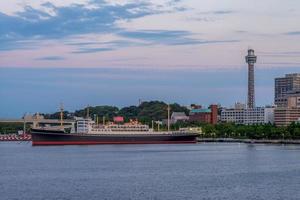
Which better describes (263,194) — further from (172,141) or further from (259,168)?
(172,141)

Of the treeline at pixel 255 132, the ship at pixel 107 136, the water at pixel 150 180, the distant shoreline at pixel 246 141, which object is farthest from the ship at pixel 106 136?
the water at pixel 150 180

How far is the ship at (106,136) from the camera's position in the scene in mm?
131625

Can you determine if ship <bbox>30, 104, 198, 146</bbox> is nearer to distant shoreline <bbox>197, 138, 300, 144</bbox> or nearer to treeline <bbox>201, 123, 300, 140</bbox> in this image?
distant shoreline <bbox>197, 138, 300, 144</bbox>

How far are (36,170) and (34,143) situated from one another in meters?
74.3

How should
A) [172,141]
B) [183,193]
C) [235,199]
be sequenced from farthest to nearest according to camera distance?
[172,141] < [183,193] < [235,199]

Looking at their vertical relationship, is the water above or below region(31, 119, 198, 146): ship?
below

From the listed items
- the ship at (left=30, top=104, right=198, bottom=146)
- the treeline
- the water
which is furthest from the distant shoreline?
the water

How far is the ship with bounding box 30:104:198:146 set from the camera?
132 m

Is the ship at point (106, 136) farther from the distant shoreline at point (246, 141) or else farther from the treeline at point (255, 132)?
the treeline at point (255, 132)

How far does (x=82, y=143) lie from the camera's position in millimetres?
133375

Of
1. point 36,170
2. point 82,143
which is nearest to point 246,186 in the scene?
point 36,170

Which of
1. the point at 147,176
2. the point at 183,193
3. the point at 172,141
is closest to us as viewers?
the point at 183,193

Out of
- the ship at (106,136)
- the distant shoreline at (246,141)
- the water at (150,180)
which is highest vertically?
the ship at (106,136)

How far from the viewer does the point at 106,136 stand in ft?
441
